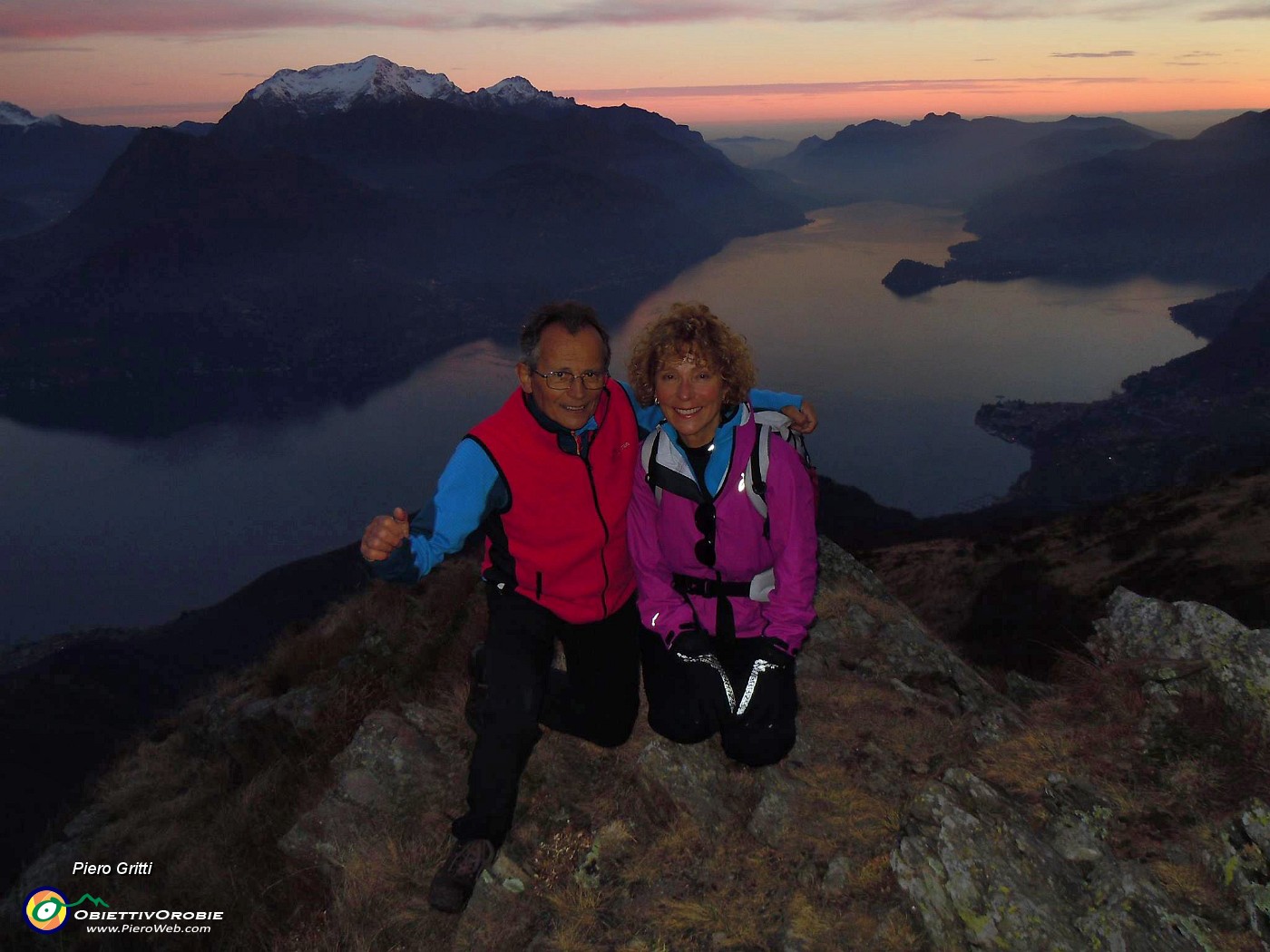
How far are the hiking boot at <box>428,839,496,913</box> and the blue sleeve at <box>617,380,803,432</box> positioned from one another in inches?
128

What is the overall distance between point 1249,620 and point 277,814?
1951 cm

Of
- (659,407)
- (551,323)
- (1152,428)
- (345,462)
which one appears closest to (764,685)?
(659,407)

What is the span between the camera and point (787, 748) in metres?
5.23

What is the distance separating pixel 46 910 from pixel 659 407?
669cm

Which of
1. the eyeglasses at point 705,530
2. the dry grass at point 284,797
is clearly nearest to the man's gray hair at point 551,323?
the eyeglasses at point 705,530

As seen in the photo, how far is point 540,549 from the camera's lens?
5.19 meters

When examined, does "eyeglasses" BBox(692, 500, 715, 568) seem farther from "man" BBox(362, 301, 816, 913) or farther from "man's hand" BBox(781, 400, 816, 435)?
"man's hand" BBox(781, 400, 816, 435)

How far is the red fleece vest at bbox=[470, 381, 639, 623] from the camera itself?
194 inches

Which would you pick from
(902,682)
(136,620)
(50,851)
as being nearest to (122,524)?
(136,620)

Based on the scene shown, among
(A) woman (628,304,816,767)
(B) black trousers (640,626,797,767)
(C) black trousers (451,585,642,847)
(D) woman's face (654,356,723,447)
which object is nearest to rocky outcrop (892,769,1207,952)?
(B) black trousers (640,626,797,767)

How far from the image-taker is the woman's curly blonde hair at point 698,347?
479cm

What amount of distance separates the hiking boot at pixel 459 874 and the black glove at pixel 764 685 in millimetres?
2005

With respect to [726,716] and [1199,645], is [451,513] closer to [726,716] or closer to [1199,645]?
[726,716]

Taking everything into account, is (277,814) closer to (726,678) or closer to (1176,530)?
(726,678)
